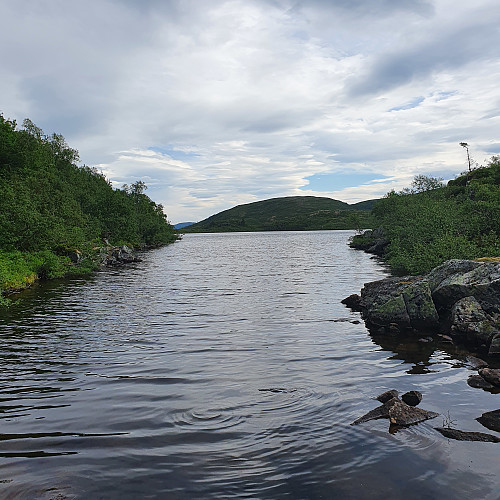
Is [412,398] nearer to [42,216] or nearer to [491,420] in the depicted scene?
[491,420]

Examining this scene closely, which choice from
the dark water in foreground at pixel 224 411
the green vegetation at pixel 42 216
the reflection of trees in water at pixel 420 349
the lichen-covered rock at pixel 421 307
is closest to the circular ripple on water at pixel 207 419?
the dark water in foreground at pixel 224 411

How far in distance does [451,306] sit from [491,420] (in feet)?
37.6

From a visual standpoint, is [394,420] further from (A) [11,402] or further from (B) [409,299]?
(B) [409,299]

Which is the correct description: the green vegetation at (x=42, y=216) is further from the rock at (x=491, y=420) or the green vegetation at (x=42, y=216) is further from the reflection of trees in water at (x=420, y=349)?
the rock at (x=491, y=420)

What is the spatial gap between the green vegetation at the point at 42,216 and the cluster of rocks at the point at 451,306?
24937 mm

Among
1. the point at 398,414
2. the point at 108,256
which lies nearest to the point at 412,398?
the point at 398,414

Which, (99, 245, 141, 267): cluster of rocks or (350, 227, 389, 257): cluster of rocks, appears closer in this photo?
(99, 245, 141, 267): cluster of rocks

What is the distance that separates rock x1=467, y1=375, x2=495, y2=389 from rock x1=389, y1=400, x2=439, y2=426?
9.78ft

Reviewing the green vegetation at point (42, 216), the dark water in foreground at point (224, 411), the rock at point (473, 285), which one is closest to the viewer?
the dark water in foreground at point (224, 411)

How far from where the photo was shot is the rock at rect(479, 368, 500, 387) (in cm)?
1304

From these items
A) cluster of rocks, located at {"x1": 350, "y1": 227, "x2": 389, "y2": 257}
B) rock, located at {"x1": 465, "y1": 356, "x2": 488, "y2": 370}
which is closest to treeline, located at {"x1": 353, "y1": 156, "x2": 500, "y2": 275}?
rock, located at {"x1": 465, "y1": 356, "x2": 488, "y2": 370}

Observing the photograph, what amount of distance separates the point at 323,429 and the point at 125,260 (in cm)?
6197

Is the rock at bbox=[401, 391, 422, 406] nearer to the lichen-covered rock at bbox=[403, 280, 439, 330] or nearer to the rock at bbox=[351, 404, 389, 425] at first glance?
the rock at bbox=[351, 404, 389, 425]

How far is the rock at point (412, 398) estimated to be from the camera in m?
11.9
